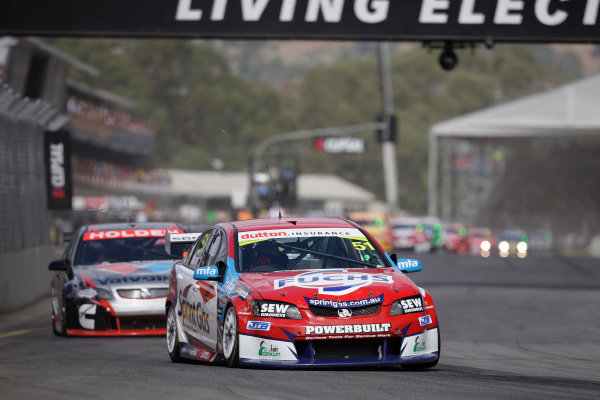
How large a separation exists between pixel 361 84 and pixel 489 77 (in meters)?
15.3

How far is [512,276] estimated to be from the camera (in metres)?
29.9

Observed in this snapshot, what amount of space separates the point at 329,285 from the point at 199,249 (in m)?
2.30

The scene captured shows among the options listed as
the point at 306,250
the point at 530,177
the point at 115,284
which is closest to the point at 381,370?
the point at 306,250

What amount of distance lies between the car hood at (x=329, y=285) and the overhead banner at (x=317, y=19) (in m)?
8.96

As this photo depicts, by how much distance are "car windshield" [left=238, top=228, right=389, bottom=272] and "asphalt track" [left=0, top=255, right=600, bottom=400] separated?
3.15ft

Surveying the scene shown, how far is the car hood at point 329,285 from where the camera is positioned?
9.34 meters

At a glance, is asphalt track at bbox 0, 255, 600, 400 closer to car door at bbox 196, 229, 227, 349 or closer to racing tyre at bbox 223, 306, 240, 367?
racing tyre at bbox 223, 306, 240, 367

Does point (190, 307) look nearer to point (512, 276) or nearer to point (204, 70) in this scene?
point (512, 276)

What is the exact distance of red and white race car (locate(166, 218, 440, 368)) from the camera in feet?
30.4

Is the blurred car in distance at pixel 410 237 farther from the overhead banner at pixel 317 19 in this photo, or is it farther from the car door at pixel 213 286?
the car door at pixel 213 286

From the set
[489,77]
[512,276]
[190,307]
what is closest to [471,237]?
[512,276]

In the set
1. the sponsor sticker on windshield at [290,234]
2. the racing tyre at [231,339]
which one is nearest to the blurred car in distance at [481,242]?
the sponsor sticker on windshield at [290,234]

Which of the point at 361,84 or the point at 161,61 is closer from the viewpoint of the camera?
the point at 161,61

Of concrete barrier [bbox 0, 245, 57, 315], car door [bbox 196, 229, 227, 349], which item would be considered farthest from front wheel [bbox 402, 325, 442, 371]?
concrete barrier [bbox 0, 245, 57, 315]
